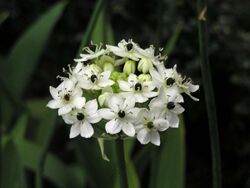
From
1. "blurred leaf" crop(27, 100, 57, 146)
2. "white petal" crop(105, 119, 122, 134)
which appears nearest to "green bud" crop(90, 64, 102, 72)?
"white petal" crop(105, 119, 122, 134)

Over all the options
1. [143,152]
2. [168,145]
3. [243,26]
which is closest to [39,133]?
[143,152]

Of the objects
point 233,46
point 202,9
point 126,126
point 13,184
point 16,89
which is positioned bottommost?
point 126,126

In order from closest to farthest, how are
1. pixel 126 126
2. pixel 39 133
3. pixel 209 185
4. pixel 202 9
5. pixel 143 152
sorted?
pixel 126 126
pixel 202 9
pixel 143 152
pixel 39 133
pixel 209 185

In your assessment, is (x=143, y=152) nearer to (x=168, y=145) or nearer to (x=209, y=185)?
(x=168, y=145)

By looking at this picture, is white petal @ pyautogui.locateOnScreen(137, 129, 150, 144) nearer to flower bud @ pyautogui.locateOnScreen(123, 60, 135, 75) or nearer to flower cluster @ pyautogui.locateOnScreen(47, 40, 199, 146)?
flower cluster @ pyautogui.locateOnScreen(47, 40, 199, 146)

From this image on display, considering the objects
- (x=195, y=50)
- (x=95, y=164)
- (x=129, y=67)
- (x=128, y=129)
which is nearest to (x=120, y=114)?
(x=128, y=129)

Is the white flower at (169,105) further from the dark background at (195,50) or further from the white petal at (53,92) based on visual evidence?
the dark background at (195,50)

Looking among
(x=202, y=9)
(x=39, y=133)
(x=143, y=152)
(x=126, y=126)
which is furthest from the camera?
(x=39, y=133)
